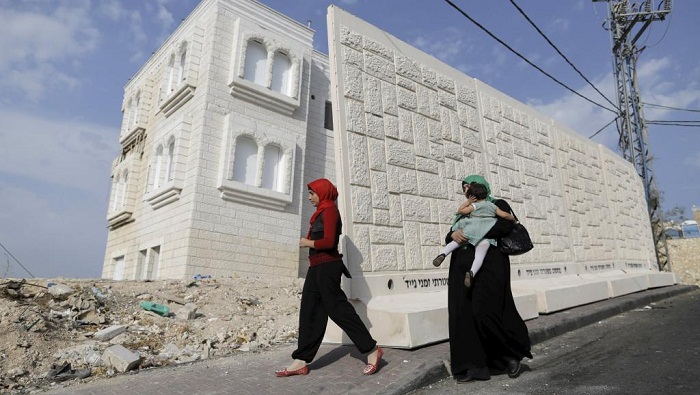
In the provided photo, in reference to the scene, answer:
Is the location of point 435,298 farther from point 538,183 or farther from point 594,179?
point 594,179

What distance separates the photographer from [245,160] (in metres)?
12.5

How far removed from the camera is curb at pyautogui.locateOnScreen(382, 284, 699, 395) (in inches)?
134

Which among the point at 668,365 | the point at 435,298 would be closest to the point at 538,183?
the point at 435,298

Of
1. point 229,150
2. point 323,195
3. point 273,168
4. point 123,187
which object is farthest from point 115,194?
point 323,195

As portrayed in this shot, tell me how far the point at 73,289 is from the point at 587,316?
8526 millimetres

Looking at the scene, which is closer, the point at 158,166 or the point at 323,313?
the point at 323,313

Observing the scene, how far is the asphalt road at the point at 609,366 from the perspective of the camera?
310 centimetres

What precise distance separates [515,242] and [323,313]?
186 centimetres

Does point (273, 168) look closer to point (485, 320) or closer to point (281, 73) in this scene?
point (281, 73)

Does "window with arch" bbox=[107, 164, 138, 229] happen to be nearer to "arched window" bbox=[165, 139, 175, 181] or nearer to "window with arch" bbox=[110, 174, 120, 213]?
"window with arch" bbox=[110, 174, 120, 213]

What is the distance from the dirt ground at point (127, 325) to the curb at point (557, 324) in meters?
2.55

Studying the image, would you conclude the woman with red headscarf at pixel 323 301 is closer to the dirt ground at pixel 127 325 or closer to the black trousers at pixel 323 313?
the black trousers at pixel 323 313

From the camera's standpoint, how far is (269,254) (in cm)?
1254

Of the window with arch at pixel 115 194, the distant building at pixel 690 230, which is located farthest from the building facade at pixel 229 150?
the distant building at pixel 690 230
